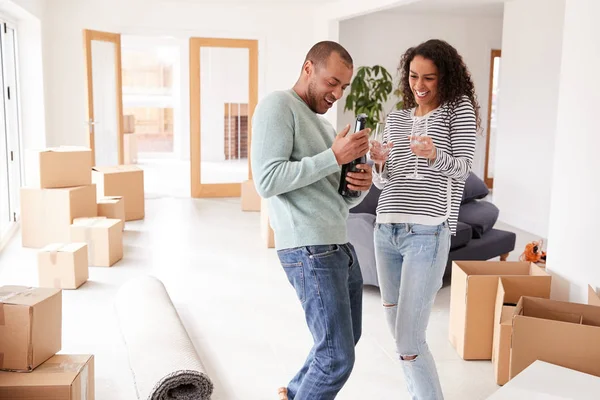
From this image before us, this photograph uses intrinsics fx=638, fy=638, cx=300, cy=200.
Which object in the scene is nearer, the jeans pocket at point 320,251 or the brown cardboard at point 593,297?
the jeans pocket at point 320,251

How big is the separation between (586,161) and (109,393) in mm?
2381

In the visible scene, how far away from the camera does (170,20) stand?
8172mm

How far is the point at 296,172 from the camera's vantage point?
5.91ft

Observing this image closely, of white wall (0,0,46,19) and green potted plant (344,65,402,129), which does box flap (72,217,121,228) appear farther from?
green potted plant (344,65,402,129)

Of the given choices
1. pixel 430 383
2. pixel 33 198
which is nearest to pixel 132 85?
pixel 33 198

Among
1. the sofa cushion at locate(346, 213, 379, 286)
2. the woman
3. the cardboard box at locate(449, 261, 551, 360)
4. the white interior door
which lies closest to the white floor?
the cardboard box at locate(449, 261, 551, 360)

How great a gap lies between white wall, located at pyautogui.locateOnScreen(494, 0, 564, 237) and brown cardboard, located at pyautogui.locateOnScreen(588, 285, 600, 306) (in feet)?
13.4

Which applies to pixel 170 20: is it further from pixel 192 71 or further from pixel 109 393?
pixel 109 393

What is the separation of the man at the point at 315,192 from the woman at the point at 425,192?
13.3 inches

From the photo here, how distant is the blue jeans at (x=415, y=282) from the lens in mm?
2211

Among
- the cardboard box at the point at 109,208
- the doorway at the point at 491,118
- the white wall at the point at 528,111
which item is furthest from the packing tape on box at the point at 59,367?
the doorway at the point at 491,118

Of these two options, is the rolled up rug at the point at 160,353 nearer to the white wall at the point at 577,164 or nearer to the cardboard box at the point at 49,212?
the white wall at the point at 577,164

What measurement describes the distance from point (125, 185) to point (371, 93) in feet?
12.8

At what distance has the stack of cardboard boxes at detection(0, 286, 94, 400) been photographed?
2.24m
